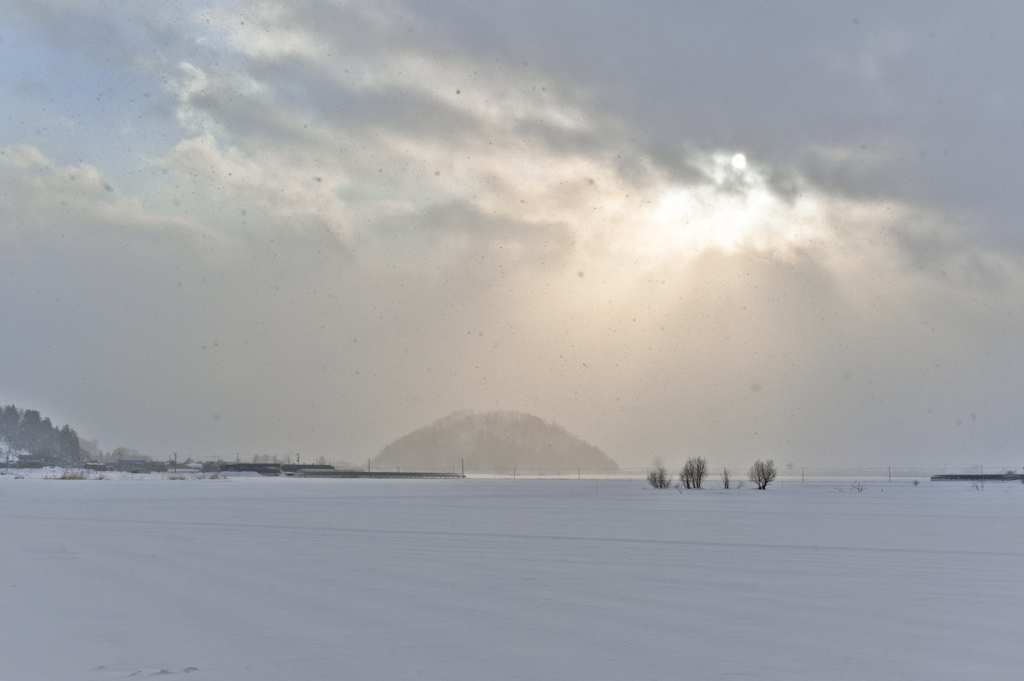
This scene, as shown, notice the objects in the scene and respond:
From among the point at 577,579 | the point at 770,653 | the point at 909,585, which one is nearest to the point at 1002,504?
the point at 909,585

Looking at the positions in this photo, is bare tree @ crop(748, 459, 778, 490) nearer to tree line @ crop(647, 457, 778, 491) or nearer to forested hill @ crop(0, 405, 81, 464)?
tree line @ crop(647, 457, 778, 491)

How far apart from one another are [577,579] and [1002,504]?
23479 mm

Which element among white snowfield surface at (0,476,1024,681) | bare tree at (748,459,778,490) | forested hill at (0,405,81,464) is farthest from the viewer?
forested hill at (0,405,81,464)

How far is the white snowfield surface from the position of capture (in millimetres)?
6172

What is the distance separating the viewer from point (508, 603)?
8641 mm

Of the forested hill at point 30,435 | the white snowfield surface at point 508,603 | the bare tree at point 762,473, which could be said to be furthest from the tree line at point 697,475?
the forested hill at point 30,435

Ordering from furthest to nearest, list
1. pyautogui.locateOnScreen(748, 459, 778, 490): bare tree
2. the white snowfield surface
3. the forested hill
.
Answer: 1. the forested hill
2. pyautogui.locateOnScreen(748, 459, 778, 490): bare tree
3. the white snowfield surface

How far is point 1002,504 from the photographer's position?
28406mm

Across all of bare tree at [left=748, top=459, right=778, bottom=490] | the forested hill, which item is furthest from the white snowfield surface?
the forested hill

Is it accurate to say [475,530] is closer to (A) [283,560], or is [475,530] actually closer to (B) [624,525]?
(B) [624,525]

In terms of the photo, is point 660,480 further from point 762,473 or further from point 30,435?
point 30,435

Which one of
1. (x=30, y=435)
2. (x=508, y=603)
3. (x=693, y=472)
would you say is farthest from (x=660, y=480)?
(x=30, y=435)

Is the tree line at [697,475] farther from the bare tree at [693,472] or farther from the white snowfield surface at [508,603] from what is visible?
the white snowfield surface at [508,603]

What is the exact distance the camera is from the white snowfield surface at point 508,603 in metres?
6.17
